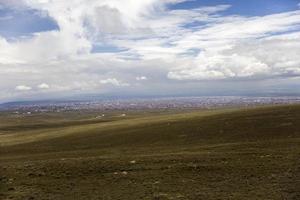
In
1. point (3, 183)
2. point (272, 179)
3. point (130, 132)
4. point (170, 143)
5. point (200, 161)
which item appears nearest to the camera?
point (272, 179)

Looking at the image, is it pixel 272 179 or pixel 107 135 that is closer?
pixel 272 179

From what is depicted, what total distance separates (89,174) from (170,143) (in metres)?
21.4

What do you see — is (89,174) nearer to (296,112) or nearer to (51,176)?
(51,176)

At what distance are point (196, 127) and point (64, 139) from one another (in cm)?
1816

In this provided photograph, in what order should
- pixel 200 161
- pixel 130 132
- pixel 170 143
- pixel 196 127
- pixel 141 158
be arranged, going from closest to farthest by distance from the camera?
pixel 200 161 < pixel 141 158 < pixel 170 143 < pixel 196 127 < pixel 130 132

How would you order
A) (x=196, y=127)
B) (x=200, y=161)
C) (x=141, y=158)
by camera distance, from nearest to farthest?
(x=200, y=161) < (x=141, y=158) < (x=196, y=127)

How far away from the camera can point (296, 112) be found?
179 feet

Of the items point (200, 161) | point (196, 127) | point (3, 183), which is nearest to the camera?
point (3, 183)

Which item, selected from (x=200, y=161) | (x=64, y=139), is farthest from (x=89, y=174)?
(x=64, y=139)

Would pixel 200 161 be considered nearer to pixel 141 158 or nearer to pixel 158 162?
pixel 158 162

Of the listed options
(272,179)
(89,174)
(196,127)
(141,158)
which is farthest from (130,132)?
(272,179)

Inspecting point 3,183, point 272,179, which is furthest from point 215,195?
point 3,183

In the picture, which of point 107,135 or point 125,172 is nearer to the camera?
point 125,172

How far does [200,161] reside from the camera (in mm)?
26469
